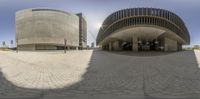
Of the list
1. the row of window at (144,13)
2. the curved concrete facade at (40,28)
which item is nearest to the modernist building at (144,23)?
the row of window at (144,13)

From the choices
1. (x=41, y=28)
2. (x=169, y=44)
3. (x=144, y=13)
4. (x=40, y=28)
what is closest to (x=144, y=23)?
(x=144, y=13)

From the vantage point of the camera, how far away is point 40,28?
73.2 meters

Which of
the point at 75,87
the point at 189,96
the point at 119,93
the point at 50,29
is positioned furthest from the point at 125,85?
the point at 50,29

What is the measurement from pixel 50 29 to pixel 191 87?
235 ft

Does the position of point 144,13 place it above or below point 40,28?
below

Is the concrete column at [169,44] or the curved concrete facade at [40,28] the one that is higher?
the curved concrete facade at [40,28]

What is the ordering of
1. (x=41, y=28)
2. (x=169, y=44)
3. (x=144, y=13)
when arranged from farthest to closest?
(x=41, y=28)
(x=169, y=44)
(x=144, y=13)

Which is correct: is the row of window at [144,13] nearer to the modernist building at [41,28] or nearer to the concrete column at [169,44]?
the concrete column at [169,44]

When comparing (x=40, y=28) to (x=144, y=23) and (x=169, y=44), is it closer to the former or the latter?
(x=169, y=44)

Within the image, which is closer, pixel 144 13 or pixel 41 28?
pixel 144 13

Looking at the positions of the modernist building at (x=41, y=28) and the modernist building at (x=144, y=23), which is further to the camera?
the modernist building at (x=41, y=28)

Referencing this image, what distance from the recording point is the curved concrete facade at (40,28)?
2889 inches

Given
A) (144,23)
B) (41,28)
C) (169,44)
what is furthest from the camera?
(41,28)

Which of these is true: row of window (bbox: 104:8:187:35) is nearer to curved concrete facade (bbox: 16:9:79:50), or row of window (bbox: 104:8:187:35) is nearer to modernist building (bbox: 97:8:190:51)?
modernist building (bbox: 97:8:190:51)
